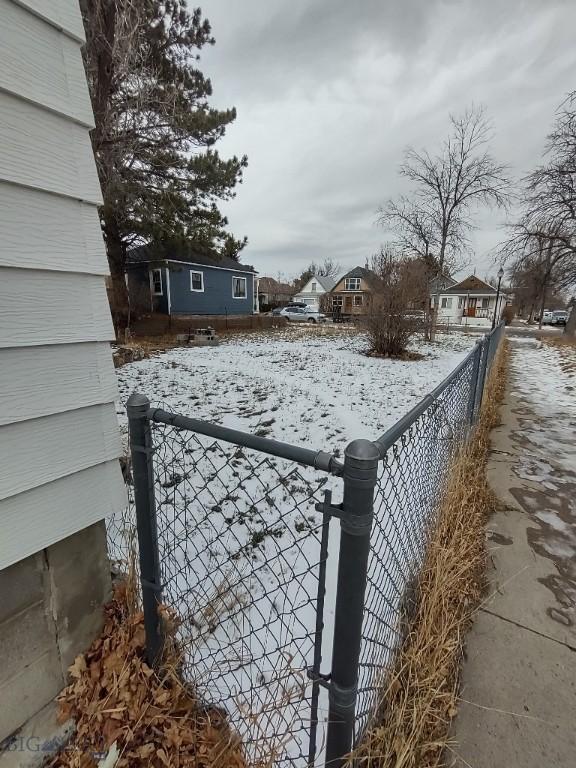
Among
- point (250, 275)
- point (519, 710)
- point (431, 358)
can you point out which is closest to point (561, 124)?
point (431, 358)

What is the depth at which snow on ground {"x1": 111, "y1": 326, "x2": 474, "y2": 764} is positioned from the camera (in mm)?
1379

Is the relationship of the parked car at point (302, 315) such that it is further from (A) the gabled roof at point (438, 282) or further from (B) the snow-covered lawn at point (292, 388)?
(B) the snow-covered lawn at point (292, 388)

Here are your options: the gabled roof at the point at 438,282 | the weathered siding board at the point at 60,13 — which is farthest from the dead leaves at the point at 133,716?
the gabled roof at the point at 438,282

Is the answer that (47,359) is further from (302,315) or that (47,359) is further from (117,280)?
(302,315)

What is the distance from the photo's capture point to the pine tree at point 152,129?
5023 mm

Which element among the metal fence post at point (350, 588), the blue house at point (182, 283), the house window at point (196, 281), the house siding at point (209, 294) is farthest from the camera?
the house window at point (196, 281)

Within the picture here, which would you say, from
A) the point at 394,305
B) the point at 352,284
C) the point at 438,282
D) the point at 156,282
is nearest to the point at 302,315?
the point at 438,282

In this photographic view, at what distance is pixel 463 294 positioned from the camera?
40.8 m

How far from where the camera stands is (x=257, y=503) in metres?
2.46

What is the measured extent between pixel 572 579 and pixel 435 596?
1.01m

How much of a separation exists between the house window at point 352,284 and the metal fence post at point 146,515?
3948 centimetres

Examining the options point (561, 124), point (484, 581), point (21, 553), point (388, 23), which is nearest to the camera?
point (21, 553)

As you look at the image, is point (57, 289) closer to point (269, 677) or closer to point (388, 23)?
point (269, 677)

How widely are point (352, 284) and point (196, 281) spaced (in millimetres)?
24593
